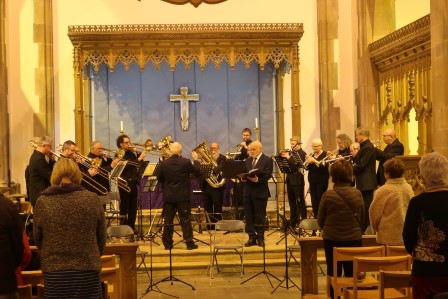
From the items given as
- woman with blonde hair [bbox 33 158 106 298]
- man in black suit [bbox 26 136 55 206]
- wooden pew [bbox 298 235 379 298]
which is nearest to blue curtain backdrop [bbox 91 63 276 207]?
man in black suit [bbox 26 136 55 206]

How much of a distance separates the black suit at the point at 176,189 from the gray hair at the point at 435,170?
21.4 ft

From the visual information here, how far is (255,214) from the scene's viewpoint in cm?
1170

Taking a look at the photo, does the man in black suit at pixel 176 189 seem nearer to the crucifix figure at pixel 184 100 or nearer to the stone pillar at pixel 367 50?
the stone pillar at pixel 367 50

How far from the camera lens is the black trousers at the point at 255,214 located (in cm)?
1156

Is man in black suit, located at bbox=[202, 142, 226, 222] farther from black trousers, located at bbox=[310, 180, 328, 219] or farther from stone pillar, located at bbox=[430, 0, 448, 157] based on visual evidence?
stone pillar, located at bbox=[430, 0, 448, 157]

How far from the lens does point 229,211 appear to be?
13.5m

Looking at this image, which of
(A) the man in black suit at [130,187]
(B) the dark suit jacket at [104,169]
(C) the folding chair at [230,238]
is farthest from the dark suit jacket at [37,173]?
(C) the folding chair at [230,238]

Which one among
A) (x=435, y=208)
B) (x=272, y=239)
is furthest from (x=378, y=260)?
(x=272, y=239)

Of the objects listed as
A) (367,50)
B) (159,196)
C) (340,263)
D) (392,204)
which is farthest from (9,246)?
(367,50)

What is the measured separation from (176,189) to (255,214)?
1.36 meters

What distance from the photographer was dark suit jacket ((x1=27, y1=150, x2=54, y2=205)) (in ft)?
34.7

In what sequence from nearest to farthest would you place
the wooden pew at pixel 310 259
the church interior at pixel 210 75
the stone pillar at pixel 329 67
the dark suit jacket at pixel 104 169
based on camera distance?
the wooden pew at pixel 310 259 < the dark suit jacket at pixel 104 169 < the church interior at pixel 210 75 < the stone pillar at pixel 329 67

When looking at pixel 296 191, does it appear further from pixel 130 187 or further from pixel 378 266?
pixel 378 266

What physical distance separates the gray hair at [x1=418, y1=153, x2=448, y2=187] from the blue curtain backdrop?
12.4 metres
